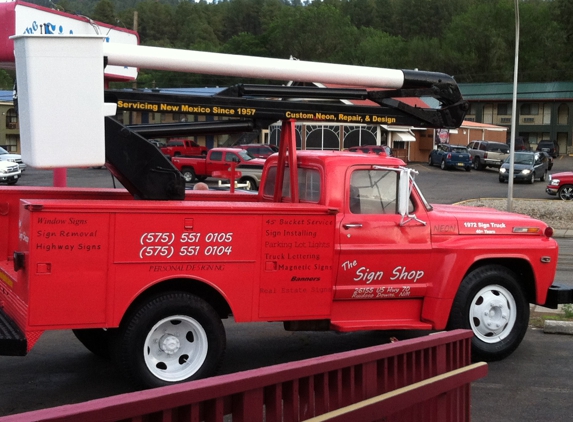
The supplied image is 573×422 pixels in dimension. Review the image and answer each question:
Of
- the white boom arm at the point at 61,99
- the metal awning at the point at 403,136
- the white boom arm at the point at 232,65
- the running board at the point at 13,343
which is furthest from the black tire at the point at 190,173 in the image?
the running board at the point at 13,343

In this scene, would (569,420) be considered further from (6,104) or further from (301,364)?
(6,104)

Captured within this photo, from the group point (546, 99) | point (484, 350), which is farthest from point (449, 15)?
point (484, 350)

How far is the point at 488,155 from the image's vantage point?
182 feet

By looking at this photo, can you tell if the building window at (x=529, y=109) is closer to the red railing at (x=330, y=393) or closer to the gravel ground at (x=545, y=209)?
the gravel ground at (x=545, y=209)

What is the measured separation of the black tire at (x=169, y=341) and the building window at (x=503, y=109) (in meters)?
81.3

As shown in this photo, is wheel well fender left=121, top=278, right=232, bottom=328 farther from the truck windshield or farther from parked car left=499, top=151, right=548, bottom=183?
parked car left=499, top=151, right=548, bottom=183

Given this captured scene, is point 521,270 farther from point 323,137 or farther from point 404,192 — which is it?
point 323,137

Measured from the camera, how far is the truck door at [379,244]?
7.97 metres

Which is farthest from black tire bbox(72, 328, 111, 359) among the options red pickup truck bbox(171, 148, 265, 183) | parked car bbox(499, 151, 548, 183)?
parked car bbox(499, 151, 548, 183)

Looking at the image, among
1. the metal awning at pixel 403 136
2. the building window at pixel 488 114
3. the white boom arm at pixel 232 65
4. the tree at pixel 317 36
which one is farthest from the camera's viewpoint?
the tree at pixel 317 36

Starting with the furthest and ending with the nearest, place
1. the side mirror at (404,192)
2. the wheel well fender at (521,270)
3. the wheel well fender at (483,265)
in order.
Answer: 1. the wheel well fender at (521,270)
2. the wheel well fender at (483,265)
3. the side mirror at (404,192)

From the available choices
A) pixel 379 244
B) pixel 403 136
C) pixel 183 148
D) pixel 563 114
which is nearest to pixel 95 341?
pixel 379 244

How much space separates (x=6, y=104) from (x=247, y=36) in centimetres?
Answer: 6221

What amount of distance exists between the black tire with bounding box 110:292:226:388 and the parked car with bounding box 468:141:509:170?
50030 millimetres
